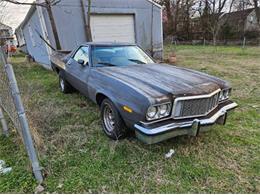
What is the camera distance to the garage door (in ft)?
35.3

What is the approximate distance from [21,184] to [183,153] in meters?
2.10

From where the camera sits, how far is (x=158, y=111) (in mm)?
2742

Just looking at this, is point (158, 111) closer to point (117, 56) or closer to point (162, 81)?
point (162, 81)

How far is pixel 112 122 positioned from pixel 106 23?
8.53m

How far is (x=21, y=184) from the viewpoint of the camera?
262 cm

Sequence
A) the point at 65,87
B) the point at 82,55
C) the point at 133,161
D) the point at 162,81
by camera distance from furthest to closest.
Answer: the point at 65,87, the point at 82,55, the point at 162,81, the point at 133,161

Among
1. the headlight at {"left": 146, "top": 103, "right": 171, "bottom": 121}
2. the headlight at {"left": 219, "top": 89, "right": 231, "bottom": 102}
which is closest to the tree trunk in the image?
the headlight at {"left": 219, "top": 89, "right": 231, "bottom": 102}

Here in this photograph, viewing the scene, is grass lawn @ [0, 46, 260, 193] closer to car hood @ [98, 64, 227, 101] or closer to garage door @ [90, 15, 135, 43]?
car hood @ [98, 64, 227, 101]

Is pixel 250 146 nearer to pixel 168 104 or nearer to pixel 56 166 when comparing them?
pixel 168 104

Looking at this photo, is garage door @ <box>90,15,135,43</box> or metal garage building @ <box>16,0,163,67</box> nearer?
metal garage building @ <box>16,0,163,67</box>

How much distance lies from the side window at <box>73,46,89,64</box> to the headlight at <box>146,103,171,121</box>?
2164 millimetres

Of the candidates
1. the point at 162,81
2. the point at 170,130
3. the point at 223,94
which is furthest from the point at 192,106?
the point at 223,94

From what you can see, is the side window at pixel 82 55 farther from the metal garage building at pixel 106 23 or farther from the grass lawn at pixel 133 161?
the metal garage building at pixel 106 23

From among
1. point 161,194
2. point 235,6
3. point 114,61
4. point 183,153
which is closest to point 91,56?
point 114,61
